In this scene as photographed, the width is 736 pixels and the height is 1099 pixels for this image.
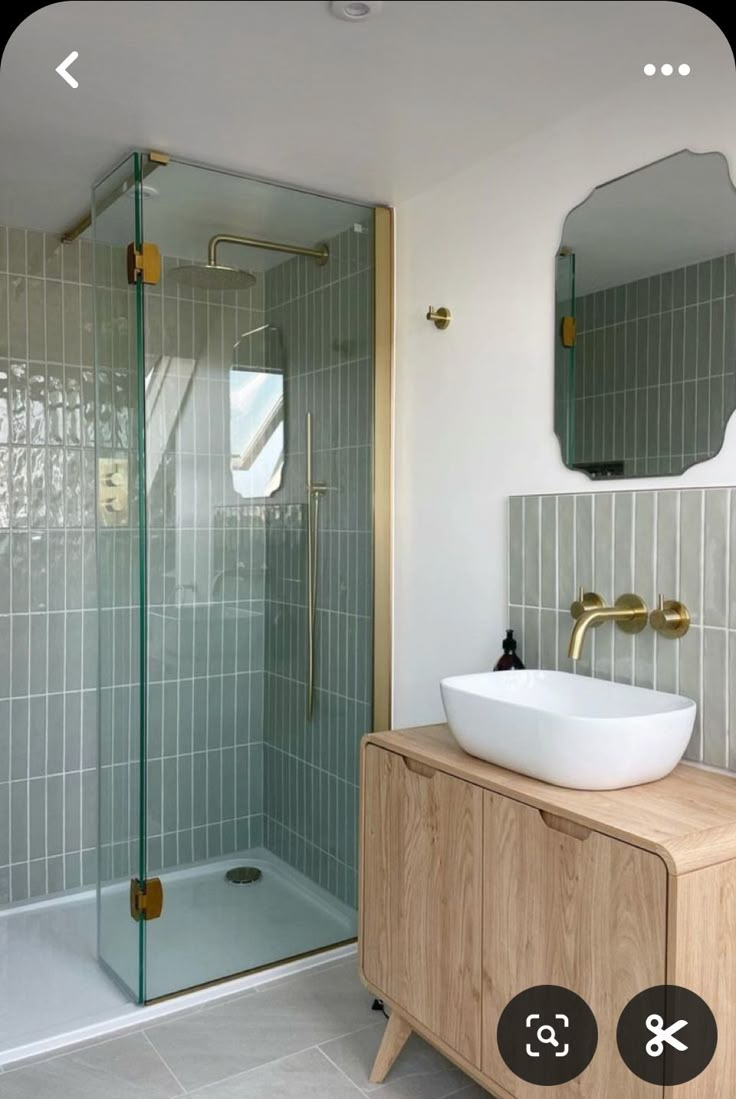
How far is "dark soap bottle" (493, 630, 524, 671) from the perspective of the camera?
6.39ft

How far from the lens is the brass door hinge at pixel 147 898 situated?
2.10m

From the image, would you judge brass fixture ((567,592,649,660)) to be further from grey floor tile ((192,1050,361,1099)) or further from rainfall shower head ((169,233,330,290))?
rainfall shower head ((169,233,330,290))

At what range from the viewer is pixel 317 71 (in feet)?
3.02

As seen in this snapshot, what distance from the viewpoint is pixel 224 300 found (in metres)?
2.10

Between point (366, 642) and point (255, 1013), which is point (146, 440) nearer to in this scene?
point (366, 642)

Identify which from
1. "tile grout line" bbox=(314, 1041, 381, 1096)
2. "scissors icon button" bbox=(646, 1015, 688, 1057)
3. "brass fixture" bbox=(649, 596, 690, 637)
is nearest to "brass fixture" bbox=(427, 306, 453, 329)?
"brass fixture" bbox=(649, 596, 690, 637)

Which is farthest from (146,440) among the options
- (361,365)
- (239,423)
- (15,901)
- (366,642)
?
(15,901)

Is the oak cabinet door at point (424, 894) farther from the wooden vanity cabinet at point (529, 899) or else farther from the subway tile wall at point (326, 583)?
the subway tile wall at point (326, 583)

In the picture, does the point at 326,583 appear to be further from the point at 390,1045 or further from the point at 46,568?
the point at 390,1045

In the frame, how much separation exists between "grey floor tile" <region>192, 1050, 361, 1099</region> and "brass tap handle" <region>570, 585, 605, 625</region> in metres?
1.05

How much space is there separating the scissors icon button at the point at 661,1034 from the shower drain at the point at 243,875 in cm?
126

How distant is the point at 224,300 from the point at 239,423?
0.29m

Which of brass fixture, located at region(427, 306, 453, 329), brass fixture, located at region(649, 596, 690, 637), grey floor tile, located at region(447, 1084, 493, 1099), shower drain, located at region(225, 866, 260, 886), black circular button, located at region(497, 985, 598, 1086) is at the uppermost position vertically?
brass fixture, located at region(427, 306, 453, 329)

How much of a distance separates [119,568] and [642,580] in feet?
4.04
